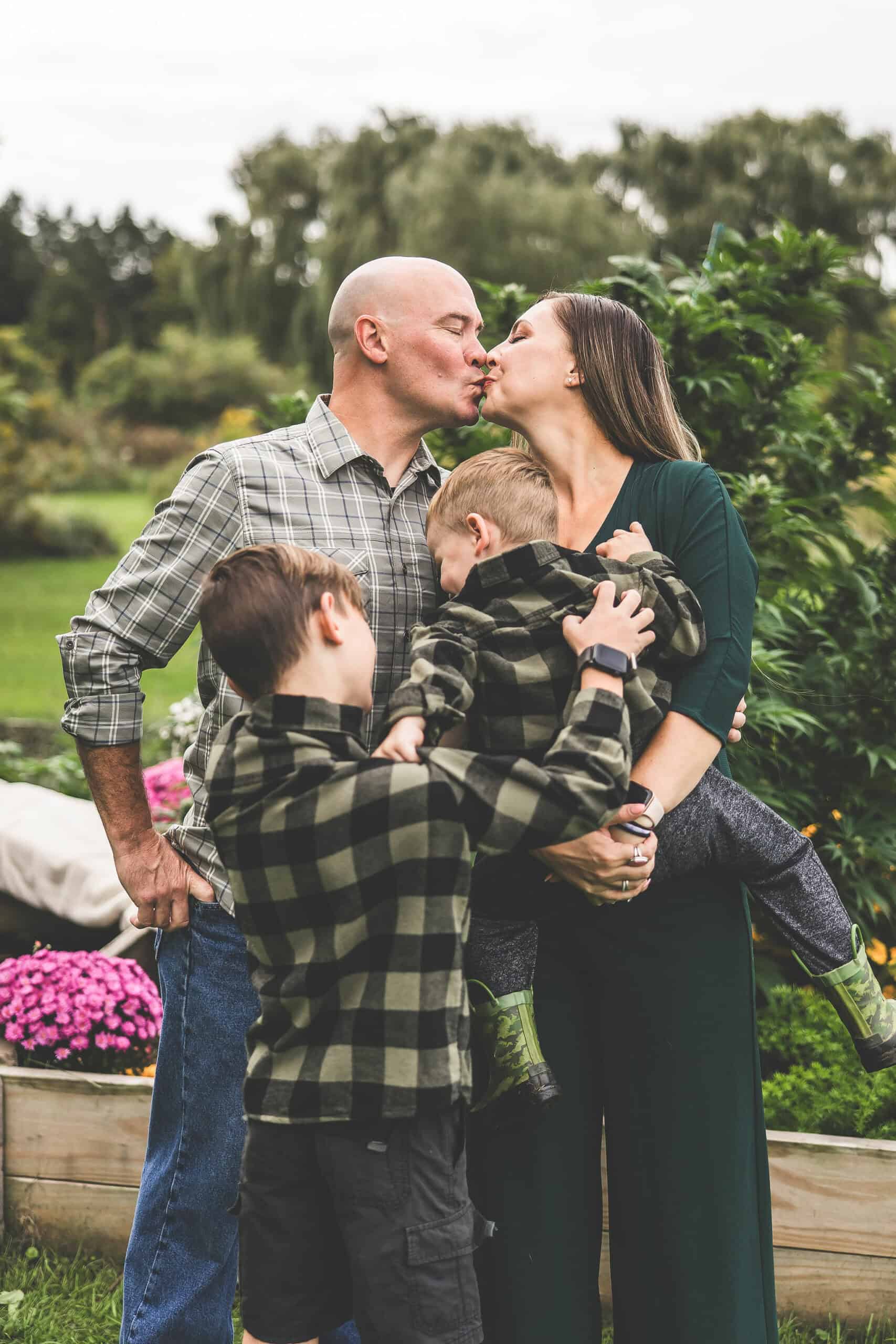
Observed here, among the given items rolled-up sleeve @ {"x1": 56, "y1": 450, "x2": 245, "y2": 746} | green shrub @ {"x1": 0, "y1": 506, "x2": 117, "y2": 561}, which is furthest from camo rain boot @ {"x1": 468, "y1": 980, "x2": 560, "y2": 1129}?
green shrub @ {"x1": 0, "y1": 506, "x2": 117, "y2": 561}

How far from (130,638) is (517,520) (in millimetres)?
718

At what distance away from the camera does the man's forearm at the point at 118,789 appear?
199 centimetres

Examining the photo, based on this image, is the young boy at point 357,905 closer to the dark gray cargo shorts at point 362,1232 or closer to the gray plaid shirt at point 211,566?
the dark gray cargo shorts at point 362,1232

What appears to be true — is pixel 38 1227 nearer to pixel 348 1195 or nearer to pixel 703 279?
pixel 348 1195

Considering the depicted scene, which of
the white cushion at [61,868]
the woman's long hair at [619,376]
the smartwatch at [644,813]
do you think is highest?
the woman's long hair at [619,376]

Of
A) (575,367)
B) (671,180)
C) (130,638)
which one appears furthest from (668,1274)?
(671,180)

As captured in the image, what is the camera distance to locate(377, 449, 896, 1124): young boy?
5.44 ft

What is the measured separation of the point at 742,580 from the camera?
1.80 m

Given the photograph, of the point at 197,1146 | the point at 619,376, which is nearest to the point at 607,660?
the point at 619,376

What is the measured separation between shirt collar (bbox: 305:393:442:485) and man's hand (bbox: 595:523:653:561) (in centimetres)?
52

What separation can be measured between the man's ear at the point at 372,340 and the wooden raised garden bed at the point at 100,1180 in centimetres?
173

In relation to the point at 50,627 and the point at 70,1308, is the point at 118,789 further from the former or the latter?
the point at 50,627

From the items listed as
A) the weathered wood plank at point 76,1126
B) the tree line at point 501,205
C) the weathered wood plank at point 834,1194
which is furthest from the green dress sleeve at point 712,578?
the tree line at point 501,205

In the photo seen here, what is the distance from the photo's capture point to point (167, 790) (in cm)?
420
